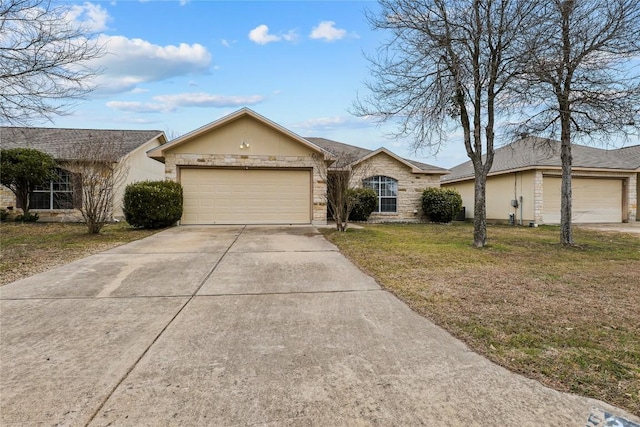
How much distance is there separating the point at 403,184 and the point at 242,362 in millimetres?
16201

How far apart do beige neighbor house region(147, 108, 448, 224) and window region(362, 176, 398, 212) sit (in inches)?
158

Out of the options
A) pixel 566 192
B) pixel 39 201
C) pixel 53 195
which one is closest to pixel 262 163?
pixel 566 192

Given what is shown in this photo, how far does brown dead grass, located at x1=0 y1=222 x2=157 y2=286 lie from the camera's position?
6.31m

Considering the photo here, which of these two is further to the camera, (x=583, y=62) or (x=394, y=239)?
(x=394, y=239)

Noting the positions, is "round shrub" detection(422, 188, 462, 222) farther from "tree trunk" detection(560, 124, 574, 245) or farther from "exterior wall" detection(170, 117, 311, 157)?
"tree trunk" detection(560, 124, 574, 245)

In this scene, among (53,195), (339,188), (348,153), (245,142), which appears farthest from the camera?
(53,195)

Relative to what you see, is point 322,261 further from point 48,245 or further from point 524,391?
point 48,245

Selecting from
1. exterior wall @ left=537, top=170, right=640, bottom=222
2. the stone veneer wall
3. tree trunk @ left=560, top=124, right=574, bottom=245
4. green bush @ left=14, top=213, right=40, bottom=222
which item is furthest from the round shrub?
green bush @ left=14, top=213, right=40, bottom=222

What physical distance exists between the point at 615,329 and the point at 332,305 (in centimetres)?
301

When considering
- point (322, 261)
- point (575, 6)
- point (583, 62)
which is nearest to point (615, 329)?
point (322, 261)

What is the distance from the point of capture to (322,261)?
715 cm

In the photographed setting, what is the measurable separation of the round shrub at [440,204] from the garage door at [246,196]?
6750 millimetres

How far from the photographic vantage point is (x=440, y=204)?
17.4 metres

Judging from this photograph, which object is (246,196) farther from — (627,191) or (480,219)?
(627,191)
